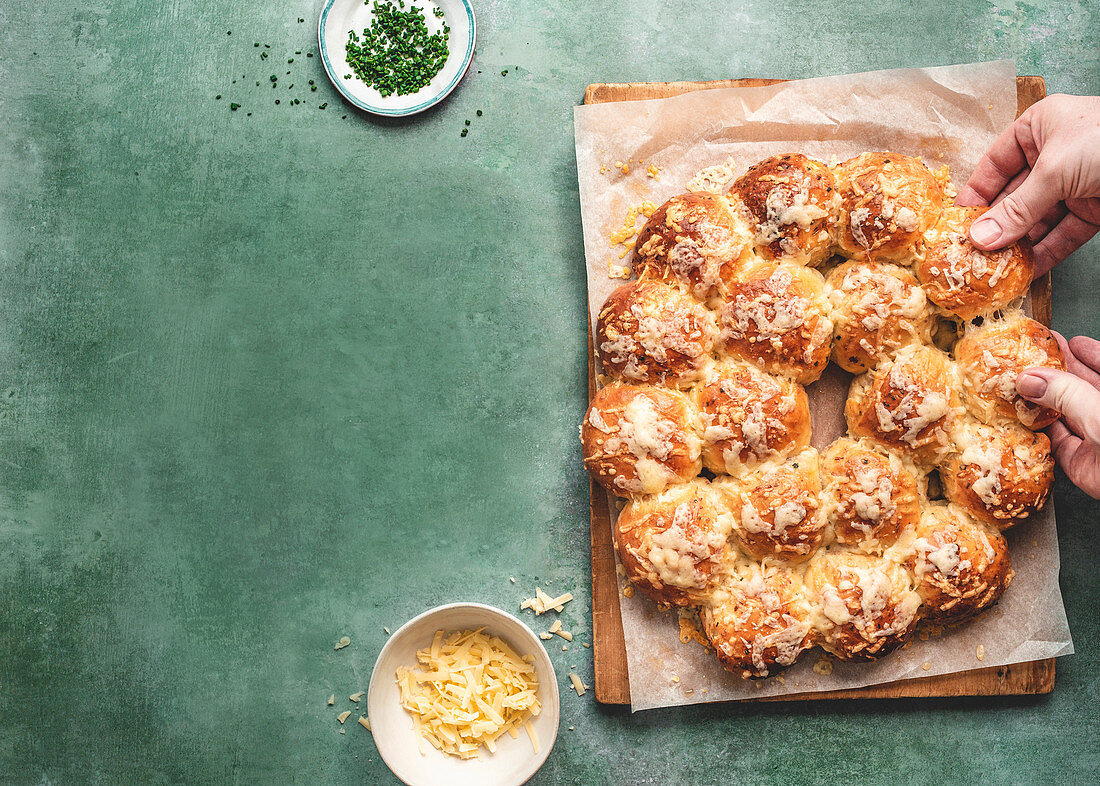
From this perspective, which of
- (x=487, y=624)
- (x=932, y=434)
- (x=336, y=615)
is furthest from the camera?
(x=336, y=615)

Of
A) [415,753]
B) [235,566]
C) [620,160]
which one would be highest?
[620,160]

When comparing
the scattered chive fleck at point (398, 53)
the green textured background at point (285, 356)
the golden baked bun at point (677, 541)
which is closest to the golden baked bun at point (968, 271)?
the green textured background at point (285, 356)

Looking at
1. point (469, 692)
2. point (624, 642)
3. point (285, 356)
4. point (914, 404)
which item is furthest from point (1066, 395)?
point (285, 356)

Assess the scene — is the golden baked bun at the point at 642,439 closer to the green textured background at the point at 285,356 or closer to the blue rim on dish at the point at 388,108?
the green textured background at the point at 285,356

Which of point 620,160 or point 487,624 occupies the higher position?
point 620,160

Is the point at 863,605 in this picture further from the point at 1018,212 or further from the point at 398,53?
the point at 398,53

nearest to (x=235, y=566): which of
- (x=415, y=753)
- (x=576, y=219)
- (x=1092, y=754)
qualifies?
(x=415, y=753)

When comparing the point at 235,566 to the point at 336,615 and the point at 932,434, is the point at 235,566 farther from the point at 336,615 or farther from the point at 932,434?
the point at 932,434
